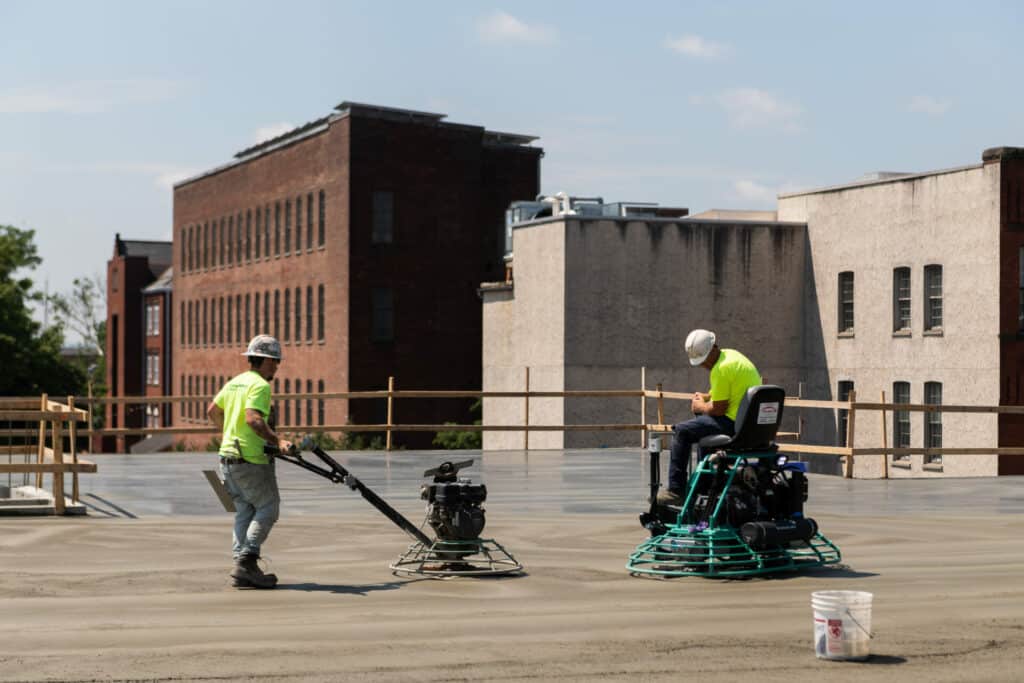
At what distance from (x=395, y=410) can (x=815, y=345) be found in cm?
1831

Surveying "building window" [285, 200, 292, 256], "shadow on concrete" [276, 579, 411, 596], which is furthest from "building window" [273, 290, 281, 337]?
"shadow on concrete" [276, 579, 411, 596]

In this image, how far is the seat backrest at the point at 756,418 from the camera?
13.7 metres

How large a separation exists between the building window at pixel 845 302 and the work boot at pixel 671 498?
1412 inches

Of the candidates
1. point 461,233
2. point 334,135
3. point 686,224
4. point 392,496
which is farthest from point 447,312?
point 392,496

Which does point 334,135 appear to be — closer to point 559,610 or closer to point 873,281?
point 873,281

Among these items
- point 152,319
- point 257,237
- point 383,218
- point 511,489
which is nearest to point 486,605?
point 511,489

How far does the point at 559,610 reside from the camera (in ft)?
41.0

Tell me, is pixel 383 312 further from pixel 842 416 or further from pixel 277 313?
pixel 842 416

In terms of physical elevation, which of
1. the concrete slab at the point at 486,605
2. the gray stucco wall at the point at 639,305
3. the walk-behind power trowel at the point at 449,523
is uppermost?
the gray stucco wall at the point at 639,305

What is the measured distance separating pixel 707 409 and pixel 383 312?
2017 inches

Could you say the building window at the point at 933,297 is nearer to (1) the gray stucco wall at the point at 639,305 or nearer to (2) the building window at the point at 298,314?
(1) the gray stucco wall at the point at 639,305

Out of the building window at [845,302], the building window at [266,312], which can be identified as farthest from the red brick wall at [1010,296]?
the building window at [266,312]

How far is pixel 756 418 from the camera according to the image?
13.7 metres

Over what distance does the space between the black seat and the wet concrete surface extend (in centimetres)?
636
